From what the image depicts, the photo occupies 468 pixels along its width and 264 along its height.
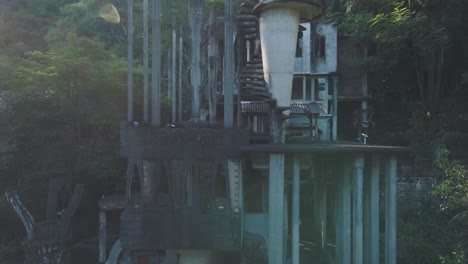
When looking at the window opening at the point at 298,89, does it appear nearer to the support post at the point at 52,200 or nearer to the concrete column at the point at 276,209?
the concrete column at the point at 276,209

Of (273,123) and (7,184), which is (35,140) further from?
(273,123)

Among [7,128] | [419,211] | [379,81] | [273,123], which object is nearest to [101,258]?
[7,128]

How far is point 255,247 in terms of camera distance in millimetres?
15812

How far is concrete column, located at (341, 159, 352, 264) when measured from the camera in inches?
531

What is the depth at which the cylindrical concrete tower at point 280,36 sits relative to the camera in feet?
61.5

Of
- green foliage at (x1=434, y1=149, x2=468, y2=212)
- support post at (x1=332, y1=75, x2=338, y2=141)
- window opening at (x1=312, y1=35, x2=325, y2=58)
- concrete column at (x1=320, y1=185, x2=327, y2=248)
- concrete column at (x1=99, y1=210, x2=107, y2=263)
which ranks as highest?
window opening at (x1=312, y1=35, x2=325, y2=58)

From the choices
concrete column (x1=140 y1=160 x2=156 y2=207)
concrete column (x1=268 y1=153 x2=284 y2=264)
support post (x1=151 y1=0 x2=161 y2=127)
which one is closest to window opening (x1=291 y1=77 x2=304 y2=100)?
support post (x1=151 y1=0 x2=161 y2=127)

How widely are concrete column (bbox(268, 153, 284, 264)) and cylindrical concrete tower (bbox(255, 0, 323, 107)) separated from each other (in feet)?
24.4

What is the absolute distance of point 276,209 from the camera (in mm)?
12492

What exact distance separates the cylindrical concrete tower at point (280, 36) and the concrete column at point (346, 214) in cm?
638

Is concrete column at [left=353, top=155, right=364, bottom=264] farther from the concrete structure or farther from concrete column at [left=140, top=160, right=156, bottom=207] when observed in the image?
concrete column at [left=140, top=160, right=156, bottom=207]

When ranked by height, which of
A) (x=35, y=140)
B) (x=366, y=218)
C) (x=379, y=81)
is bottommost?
(x=366, y=218)

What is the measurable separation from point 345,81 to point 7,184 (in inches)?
1074

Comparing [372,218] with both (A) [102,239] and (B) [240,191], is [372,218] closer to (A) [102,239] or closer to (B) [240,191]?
(B) [240,191]
